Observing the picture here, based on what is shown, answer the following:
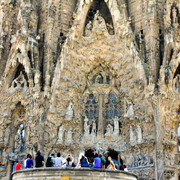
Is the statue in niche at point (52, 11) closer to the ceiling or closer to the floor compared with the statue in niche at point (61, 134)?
closer to the ceiling

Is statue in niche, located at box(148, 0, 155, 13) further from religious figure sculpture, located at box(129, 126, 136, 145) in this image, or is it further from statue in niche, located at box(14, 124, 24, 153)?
statue in niche, located at box(14, 124, 24, 153)

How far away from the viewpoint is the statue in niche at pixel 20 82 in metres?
14.1

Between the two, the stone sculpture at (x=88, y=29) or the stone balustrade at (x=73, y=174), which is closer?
the stone balustrade at (x=73, y=174)

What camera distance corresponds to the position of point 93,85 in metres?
14.9

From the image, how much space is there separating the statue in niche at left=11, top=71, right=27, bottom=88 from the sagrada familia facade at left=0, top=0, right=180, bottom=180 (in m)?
0.05

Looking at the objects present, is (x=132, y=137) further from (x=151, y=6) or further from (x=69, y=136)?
(x=151, y=6)

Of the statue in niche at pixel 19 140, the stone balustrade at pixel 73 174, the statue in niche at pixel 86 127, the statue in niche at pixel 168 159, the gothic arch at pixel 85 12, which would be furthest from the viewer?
the gothic arch at pixel 85 12

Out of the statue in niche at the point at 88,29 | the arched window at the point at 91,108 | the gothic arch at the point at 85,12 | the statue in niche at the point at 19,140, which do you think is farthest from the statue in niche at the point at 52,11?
the statue in niche at the point at 19,140

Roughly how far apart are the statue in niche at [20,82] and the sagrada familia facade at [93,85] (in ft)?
0.16

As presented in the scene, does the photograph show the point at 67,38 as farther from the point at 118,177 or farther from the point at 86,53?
the point at 118,177

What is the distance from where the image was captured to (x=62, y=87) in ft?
45.8

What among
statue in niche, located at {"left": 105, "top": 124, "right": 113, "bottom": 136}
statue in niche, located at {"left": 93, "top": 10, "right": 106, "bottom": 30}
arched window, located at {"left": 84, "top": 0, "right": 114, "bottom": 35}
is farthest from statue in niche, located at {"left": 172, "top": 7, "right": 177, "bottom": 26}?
statue in niche, located at {"left": 105, "top": 124, "right": 113, "bottom": 136}

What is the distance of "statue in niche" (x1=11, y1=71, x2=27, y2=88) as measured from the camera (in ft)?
46.4

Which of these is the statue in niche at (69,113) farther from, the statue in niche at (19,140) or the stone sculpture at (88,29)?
the stone sculpture at (88,29)
